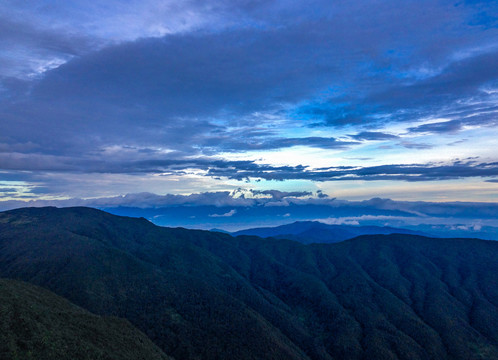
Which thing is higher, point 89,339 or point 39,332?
point 39,332

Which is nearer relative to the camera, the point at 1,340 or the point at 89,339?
the point at 1,340

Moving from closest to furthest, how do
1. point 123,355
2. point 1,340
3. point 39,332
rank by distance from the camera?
point 1,340, point 39,332, point 123,355

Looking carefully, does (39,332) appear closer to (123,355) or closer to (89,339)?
(89,339)

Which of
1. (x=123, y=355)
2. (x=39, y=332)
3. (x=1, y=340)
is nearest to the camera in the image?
(x=1, y=340)

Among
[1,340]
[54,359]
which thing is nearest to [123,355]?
[54,359]

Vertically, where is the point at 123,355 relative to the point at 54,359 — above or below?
below

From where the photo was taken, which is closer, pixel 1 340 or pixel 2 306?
pixel 1 340

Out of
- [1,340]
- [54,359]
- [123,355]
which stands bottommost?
[123,355]

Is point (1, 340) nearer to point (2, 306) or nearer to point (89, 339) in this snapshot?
point (2, 306)

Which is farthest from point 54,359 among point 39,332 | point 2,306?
point 2,306
